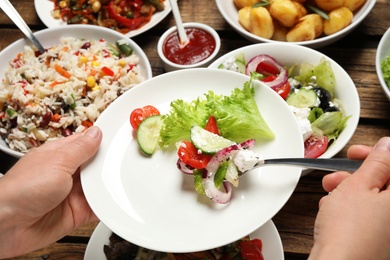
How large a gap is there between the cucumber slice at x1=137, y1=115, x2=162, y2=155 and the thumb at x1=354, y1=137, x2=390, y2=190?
2.09 ft

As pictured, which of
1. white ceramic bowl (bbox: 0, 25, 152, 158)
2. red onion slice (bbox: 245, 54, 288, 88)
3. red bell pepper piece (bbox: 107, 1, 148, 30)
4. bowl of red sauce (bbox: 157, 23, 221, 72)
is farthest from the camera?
red bell pepper piece (bbox: 107, 1, 148, 30)

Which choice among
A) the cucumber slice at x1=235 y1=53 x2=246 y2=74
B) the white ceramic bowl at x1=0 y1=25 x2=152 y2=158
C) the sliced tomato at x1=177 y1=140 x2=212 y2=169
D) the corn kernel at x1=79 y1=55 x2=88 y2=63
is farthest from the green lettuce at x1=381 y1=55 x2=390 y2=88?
the corn kernel at x1=79 y1=55 x2=88 y2=63

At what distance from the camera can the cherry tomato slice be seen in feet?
7.17

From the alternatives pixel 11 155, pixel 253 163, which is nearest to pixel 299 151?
pixel 253 163

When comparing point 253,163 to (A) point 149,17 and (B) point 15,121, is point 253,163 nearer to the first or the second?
(B) point 15,121

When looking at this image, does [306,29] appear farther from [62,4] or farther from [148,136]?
[62,4]

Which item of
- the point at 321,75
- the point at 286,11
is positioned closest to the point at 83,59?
the point at 286,11

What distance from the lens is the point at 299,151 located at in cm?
152

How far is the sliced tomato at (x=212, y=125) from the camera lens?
63.5 inches

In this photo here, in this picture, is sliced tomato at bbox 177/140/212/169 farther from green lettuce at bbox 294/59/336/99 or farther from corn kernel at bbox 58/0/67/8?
corn kernel at bbox 58/0/67/8

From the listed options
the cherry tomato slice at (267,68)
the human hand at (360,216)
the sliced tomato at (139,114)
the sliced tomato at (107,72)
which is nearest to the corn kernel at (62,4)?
the sliced tomato at (107,72)

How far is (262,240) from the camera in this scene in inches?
72.4

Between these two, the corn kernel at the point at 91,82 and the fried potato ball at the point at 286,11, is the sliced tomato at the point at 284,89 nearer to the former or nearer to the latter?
the fried potato ball at the point at 286,11

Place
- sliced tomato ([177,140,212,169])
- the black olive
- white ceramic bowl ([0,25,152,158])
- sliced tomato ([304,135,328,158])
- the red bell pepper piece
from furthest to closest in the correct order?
1. the red bell pepper piece
2. white ceramic bowl ([0,25,152,158])
3. the black olive
4. sliced tomato ([304,135,328,158])
5. sliced tomato ([177,140,212,169])
